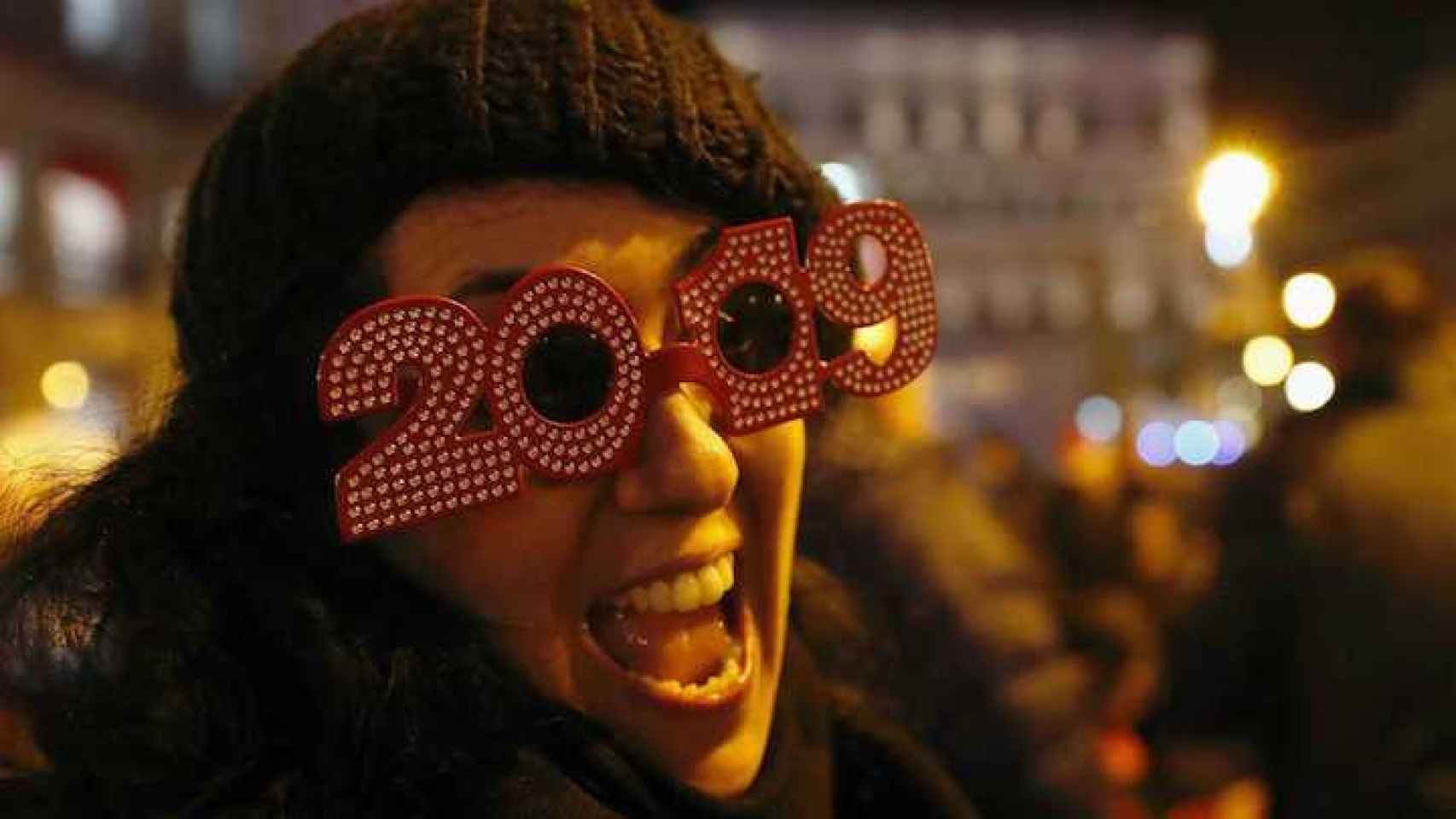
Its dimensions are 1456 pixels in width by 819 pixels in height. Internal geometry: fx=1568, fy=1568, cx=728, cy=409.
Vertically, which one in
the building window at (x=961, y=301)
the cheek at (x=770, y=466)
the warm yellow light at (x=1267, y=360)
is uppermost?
the cheek at (x=770, y=466)

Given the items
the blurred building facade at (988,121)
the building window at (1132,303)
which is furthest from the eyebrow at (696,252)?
the blurred building facade at (988,121)

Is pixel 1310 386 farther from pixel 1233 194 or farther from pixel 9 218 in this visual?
pixel 9 218

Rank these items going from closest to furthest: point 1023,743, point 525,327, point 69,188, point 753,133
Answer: point 525,327 < point 753,133 < point 1023,743 < point 69,188

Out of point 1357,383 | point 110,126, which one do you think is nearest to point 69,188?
point 110,126

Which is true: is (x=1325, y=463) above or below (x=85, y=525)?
below

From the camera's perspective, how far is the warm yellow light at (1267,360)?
3959 mm

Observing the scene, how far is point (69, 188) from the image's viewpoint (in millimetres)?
19781

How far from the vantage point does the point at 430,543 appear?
1.24 m

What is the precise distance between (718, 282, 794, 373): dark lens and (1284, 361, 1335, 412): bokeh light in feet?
7.27

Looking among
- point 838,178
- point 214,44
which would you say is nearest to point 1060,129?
point 214,44

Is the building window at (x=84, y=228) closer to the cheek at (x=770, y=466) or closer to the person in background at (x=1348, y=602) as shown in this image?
the person in background at (x=1348, y=602)

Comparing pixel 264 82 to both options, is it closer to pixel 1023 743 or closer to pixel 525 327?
pixel 525 327

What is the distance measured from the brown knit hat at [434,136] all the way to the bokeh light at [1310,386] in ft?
7.33

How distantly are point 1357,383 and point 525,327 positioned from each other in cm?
245
